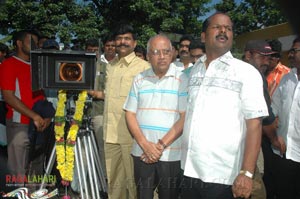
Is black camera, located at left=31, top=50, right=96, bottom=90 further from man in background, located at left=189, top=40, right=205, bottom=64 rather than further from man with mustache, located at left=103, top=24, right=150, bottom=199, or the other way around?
man in background, located at left=189, top=40, right=205, bottom=64

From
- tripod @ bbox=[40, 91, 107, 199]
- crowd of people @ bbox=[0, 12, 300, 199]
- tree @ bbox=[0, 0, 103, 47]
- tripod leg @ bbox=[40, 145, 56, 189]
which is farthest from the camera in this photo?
tree @ bbox=[0, 0, 103, 47]

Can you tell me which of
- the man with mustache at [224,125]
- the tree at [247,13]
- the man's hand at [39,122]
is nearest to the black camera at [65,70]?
the man's hand at [39,122]

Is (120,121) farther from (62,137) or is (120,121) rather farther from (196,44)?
(196,44)

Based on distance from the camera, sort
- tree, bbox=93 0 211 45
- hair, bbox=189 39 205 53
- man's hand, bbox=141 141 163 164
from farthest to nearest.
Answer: tree, bbox=93 0 211 45 → hair, bbox=189 39 205 53 → man's hand, bbox=141 141 163 164

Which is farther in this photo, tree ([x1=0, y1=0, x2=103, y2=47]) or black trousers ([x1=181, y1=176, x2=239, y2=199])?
tree ([x1=0, y1=0, x2=103, y2=47])

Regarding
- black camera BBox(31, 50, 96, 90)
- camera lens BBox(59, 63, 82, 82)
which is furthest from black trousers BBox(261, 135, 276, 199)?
camera lens BBox(59, 63, 82, 82)

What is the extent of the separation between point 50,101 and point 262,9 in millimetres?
23679

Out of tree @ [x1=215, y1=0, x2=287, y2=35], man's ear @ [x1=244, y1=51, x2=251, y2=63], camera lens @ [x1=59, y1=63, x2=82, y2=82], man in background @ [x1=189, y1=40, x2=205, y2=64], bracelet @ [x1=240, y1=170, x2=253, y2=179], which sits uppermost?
tree @ [x1=215, y1=0, x2=287, y2=35]

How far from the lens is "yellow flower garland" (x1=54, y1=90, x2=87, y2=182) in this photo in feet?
11.1

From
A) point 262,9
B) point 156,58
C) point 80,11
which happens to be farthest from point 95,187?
point 262,9

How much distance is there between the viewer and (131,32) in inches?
135

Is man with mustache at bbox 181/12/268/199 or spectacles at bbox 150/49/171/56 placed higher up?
spectacles at bbox 150/49/171/56

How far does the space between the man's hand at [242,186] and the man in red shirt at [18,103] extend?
2.38 metres

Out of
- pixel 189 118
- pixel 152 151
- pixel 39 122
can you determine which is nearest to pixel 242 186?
pixel 189 118
